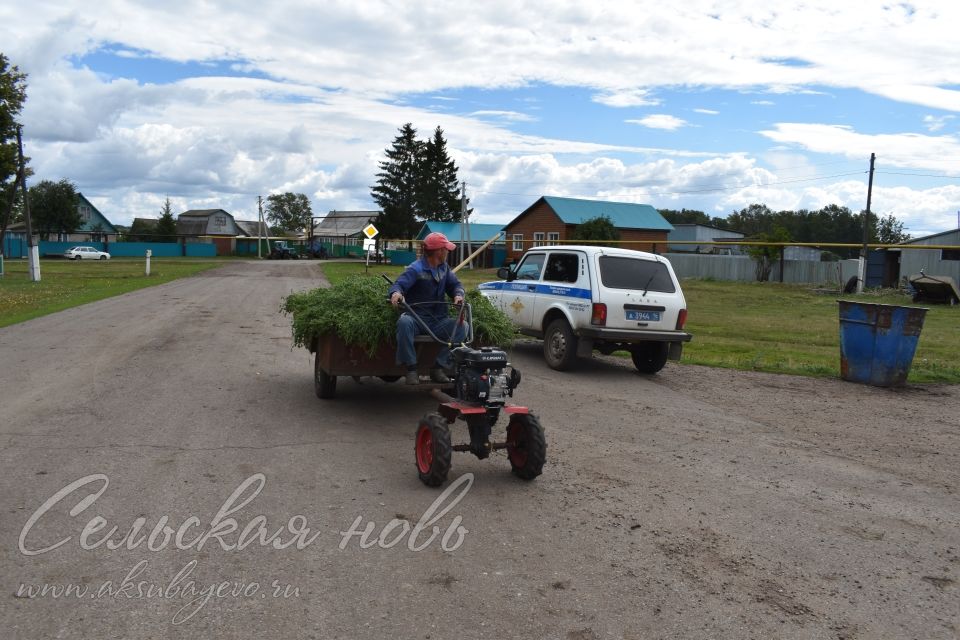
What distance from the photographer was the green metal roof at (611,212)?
208 feet

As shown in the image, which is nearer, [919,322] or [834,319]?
[919,322]

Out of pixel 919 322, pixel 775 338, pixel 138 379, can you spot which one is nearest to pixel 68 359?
pixel 138 379

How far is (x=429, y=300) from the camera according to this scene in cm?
779

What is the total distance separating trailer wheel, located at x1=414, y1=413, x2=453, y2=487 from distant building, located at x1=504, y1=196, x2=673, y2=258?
182 ft

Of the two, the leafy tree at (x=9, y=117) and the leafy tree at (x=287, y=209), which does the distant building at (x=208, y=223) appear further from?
the leafy tree at (x=9, y=117)

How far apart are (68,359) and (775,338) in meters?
13.7

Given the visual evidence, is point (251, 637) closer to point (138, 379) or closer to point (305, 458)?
point (305, 458)

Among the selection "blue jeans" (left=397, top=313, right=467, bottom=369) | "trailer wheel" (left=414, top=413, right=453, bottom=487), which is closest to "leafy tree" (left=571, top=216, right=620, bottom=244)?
"blue jeans" (left=397, top=313, right=467, bottom=369)

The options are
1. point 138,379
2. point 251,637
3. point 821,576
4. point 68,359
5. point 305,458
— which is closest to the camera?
point 251,637

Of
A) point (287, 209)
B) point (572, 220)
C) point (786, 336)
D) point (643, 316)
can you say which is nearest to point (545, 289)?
point (643, 316)

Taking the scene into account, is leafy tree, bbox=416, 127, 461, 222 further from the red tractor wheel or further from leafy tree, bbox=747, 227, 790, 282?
the red tractor wheel

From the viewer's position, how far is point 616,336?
11461mm

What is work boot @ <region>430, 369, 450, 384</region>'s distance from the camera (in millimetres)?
7484

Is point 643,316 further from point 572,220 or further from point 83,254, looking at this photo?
point 83,254
